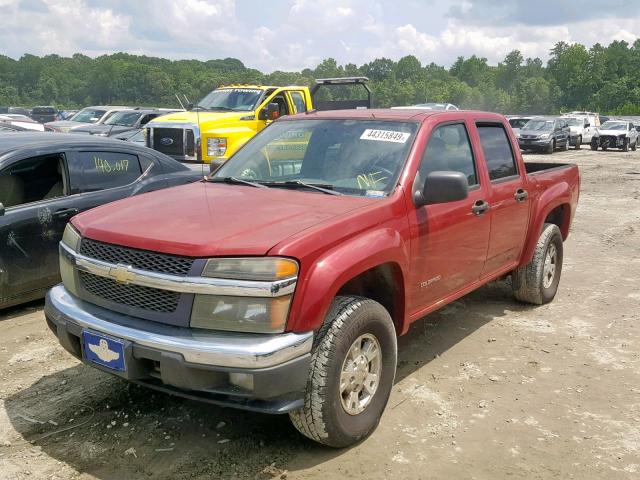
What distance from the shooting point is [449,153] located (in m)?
4.38

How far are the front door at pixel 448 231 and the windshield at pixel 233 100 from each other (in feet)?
24.3

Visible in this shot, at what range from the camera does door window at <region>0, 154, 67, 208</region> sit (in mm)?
5289

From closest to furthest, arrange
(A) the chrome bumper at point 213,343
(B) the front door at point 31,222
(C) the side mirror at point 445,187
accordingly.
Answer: (A) the chrome bumper at point 213,343, (C) the side mirror at point 445,187, (B) the front door at point 31,222

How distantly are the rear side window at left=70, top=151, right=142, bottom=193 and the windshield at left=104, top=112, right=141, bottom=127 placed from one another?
11.9 meters

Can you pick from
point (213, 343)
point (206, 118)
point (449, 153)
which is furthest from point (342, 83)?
point (213, 343)

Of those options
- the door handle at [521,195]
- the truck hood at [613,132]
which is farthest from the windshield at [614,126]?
the door handle at [521,195]

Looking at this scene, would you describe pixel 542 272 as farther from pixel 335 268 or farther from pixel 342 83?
pixel 342 83

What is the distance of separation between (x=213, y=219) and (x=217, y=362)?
2.71 ft

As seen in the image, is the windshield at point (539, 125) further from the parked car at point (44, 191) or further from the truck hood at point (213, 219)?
the truck hood at point (213, 219)

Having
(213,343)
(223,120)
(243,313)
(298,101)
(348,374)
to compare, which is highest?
(298,101)

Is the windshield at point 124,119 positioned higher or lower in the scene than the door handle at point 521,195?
higher

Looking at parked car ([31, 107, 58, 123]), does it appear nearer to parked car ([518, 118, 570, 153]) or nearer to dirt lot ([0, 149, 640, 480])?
parked car ([518, 118, 570, 153])

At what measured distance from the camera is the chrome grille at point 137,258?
294 cm

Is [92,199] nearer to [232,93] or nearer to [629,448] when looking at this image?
[629,448]
